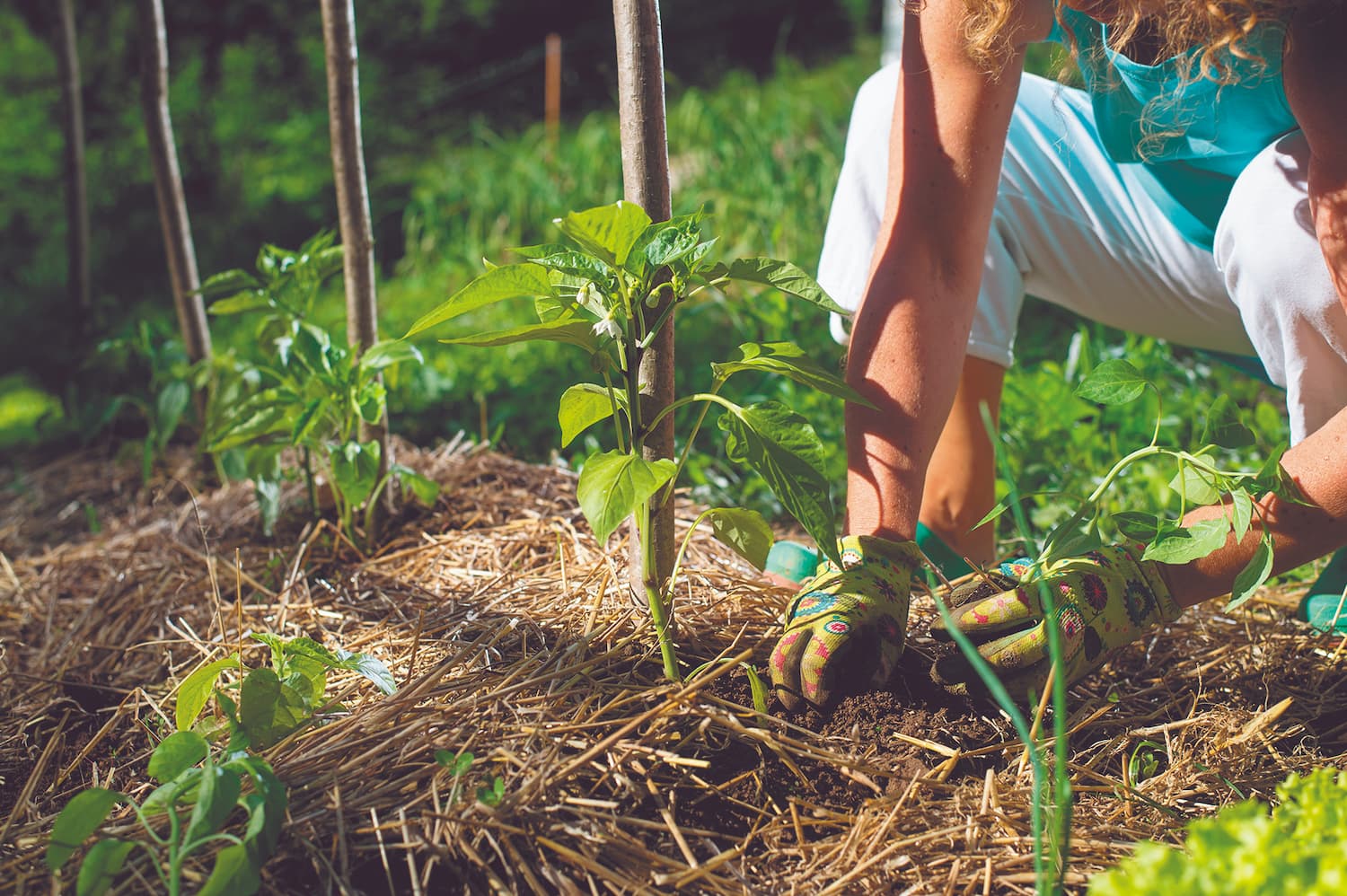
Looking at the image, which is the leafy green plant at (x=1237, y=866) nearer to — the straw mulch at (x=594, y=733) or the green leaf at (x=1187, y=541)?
the straw mulch at (x=594, y=733)

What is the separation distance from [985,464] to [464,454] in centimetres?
105

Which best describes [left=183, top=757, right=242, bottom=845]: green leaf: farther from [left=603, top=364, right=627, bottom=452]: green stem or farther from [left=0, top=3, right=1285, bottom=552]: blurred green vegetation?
[left=0, top=3, right=1285, bottom=552]: blurred green vegetation

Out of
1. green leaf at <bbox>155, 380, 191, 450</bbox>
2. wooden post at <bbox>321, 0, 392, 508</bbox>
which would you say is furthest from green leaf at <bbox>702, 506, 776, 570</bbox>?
green leaf at <bbox>155, 380, 191, 450</bbox>

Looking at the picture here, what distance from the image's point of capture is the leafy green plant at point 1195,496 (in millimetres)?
1125

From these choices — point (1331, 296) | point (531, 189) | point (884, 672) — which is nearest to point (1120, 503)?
point (1331, 296)

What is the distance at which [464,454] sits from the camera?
2.12 metres

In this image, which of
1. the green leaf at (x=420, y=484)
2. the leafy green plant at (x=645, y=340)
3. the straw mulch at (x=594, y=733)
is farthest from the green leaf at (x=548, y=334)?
the green leaf at (x=420, y=484)

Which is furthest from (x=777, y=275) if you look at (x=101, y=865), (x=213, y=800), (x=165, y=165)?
(x=165, y=165)

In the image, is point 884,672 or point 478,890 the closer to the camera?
point 478,890

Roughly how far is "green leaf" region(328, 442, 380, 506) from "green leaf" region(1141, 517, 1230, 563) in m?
1.08

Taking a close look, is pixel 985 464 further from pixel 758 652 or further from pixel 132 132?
pixel 132 132

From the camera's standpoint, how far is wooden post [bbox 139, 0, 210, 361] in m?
2.06

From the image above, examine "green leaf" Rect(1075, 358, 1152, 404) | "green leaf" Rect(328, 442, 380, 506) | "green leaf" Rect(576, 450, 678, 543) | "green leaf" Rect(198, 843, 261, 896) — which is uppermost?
"green leaf" Rect(1075, 358, 1152, 404)

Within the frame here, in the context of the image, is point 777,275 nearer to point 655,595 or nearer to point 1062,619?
point 655,595
